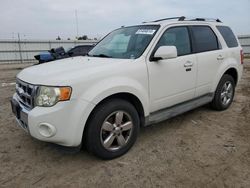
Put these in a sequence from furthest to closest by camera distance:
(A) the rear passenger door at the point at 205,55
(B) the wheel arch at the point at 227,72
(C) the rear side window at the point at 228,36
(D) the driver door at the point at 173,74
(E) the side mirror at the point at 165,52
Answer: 1. (C) the rear side window at the point at 228,36
2. (B) the wheel arch at the point at 227,72
3. (A) the rear passenger door at the point at 205,55
4. (D) the driver door at the point at 173,74
5. (E) the side mirror at the point at 165,52

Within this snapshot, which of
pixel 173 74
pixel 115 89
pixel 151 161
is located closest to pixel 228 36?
pixel 173 74

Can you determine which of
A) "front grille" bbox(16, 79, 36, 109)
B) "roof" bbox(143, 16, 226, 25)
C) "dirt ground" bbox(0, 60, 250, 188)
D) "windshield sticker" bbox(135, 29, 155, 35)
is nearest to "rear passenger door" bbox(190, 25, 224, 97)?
"roof" bbox(143, 16, 226, 25)

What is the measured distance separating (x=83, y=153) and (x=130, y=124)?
2.61 feet

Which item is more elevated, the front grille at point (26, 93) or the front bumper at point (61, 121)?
the front grille at point (26, 93)

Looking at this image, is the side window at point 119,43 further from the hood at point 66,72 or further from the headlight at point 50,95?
the headlight at point 50,95

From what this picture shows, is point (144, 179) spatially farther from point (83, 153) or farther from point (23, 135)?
point (23, 135)

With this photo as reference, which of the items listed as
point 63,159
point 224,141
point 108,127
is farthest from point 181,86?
point 63,159

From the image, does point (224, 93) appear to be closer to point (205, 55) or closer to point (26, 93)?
point (205, 55)

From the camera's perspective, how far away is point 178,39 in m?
3.97

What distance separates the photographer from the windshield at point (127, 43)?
3.57m

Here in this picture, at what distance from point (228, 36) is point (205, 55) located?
1.11 metres

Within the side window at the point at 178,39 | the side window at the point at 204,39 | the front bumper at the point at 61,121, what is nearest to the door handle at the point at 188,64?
the side window at the point at 178,39

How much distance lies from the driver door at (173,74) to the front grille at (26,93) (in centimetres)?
159

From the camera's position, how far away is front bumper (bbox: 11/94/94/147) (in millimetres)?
2682
